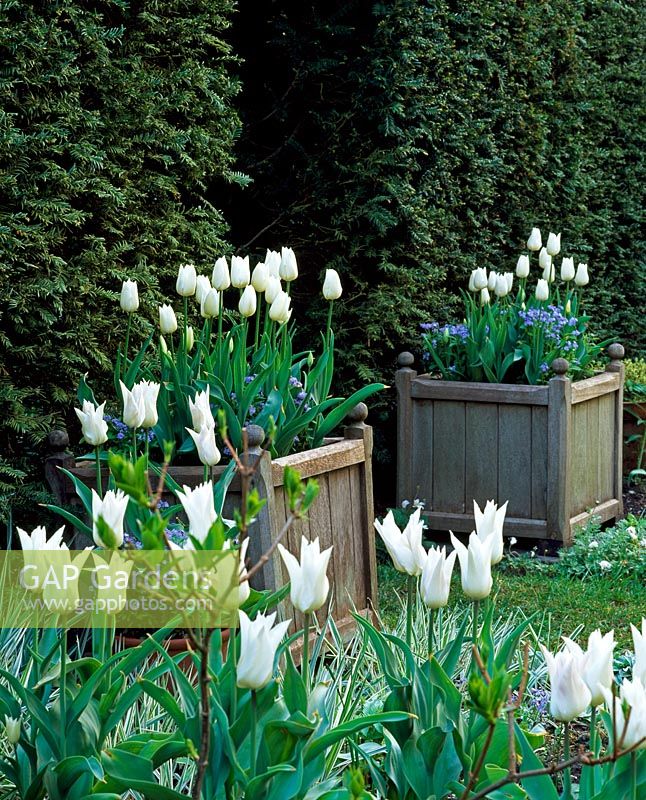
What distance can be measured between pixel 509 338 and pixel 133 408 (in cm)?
339

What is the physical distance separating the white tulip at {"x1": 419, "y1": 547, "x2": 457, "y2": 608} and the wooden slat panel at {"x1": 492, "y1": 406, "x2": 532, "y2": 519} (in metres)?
3.57

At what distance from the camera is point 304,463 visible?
3.60 meters

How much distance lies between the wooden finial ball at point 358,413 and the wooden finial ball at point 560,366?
1.68 m

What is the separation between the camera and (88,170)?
354cm

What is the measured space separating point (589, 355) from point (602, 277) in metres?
2.41

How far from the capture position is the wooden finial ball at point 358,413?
12.8 feet

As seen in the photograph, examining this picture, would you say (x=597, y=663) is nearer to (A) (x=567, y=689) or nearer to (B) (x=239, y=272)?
(A) (x=567, y=689)

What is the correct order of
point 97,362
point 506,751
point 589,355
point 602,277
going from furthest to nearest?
point 602,277
point 589,355
point 97,362
point 506,751

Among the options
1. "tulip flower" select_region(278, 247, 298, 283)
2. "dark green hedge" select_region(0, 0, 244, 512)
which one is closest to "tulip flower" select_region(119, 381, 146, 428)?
"dark green hedge" select_region(0, 0, 244, 512)

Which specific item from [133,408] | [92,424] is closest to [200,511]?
[133,408]

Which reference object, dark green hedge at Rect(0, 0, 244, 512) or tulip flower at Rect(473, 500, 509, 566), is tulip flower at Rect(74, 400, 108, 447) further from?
tulip flower at Rect(473, 500, 509, 566)

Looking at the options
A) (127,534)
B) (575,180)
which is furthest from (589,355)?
(127,534)

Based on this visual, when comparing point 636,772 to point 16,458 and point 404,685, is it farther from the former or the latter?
point 16,458

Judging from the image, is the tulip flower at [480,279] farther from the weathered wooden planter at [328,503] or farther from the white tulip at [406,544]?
the white tulip at [406,544]
